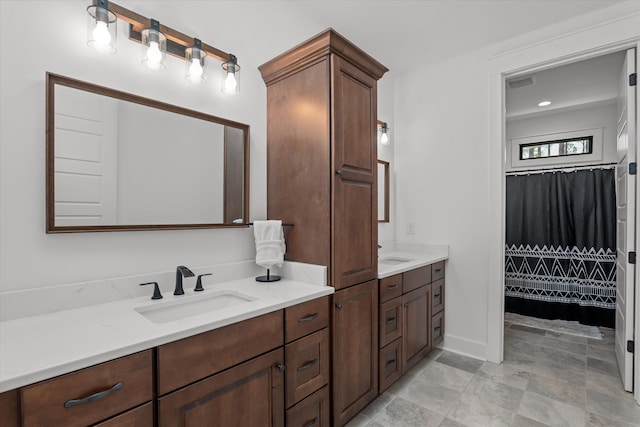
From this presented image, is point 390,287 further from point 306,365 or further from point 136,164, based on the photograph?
point 136,164

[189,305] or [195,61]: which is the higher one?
[195,61]

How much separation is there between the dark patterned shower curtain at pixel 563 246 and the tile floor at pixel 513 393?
777 mm

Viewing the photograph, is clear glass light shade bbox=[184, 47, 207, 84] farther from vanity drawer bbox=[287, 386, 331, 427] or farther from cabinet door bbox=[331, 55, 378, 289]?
vanity drawer bbox=[287, 386, 331, 427]

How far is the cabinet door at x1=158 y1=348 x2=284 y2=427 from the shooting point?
105 cm

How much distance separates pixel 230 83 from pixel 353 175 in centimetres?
87

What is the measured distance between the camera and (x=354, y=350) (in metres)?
1.82

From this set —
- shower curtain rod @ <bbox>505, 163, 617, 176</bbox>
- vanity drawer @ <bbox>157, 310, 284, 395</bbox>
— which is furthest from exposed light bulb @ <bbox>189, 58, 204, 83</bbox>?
shower curtain rod @ <bbox>505, 163, 617, 176</bbox>

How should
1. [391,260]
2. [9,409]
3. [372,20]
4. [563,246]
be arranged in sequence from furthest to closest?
[563,246] < [391,260] < [372,20] < [9,409]

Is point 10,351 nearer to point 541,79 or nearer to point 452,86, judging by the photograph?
point 452,86

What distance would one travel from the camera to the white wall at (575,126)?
372 cm

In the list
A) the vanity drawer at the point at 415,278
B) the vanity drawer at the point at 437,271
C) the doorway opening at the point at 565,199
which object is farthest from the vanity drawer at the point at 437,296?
the doorway opening at the point at 565,199

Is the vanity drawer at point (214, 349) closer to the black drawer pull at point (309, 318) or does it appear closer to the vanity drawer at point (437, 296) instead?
the black drawer pull at point (309, 318)

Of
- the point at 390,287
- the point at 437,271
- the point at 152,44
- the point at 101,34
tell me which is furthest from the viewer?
the point at 437,271

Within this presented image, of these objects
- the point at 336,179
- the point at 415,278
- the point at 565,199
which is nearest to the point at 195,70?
the point at 336,179
